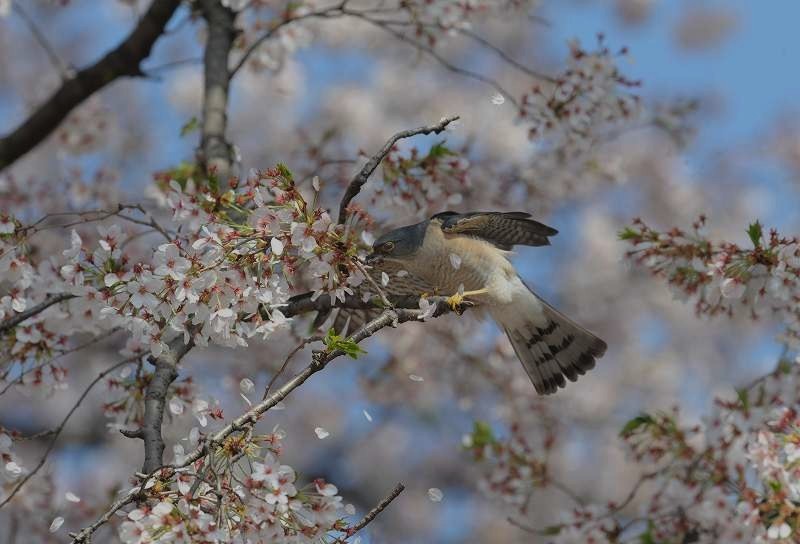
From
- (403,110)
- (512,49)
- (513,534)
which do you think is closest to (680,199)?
(512,49)

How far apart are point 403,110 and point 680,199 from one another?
12.5ft

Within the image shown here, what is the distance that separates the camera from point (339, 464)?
408 inches

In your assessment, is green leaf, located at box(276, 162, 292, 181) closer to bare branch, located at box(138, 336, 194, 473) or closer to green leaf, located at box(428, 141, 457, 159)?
bare branch, located at box(138, 336, 194, 473)

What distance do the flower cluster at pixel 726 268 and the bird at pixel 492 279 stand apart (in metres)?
0.46

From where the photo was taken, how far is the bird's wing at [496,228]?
4238 millimetres

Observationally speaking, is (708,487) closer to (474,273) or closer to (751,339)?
(474,273)

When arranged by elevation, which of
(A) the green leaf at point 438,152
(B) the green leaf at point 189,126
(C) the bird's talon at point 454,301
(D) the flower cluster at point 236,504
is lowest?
(D) the flower cluster at point 236,504

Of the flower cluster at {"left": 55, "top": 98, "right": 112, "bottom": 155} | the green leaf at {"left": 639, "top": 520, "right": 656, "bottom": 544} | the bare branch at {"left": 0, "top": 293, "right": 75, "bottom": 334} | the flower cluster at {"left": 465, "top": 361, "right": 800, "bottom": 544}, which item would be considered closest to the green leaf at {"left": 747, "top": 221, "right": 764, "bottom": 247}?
the flower cluster at {"left": 465, "top": 361, "right": 800, "bottom": 544}

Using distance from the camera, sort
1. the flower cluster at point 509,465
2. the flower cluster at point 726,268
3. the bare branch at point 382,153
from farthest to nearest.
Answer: the flower cluster at point 509,465
the flower cluster at point 726,268
the bare branch at point 382,153

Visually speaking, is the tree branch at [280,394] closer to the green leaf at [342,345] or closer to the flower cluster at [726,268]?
the green leaf at [342,345]

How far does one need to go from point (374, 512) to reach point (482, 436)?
7.92ft

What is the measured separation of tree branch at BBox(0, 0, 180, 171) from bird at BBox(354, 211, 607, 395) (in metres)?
1.86

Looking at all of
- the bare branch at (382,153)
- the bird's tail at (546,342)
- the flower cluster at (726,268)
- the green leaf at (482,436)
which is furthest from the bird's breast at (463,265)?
the bare branch at (382,153)

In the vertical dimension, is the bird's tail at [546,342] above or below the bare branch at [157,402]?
above
